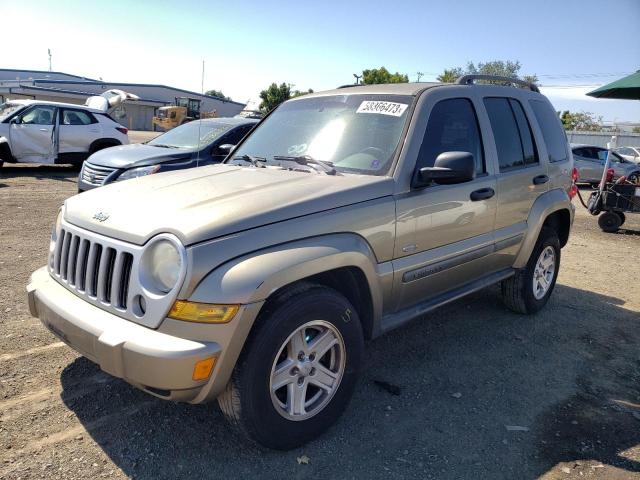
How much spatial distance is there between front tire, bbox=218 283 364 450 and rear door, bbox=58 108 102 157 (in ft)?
40.7

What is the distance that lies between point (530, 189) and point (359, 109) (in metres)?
1.82

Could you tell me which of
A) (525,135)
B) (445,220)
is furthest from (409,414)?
(525,135)

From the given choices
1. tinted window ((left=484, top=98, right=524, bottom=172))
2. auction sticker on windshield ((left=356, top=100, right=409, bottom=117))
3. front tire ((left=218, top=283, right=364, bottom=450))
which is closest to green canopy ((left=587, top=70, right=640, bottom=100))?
tinted window ((left=484, top=98, right=524, bottom=172))

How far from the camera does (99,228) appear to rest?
2697mm

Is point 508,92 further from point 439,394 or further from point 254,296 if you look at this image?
point 254,296

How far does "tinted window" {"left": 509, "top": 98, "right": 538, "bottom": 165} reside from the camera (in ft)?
14.8

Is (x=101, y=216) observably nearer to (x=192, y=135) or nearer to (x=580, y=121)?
(x=192, y=135)

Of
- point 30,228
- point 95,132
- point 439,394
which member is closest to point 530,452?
point 439,394

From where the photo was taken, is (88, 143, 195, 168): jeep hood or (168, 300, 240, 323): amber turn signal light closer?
(168, 300, 240, 323): amber turn signal light

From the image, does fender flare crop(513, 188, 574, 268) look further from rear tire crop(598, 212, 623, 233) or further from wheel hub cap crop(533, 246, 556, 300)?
rear tire crop(598, 212, 623, 233)

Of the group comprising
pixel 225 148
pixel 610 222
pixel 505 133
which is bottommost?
pixel 610 222

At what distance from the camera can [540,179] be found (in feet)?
15.1

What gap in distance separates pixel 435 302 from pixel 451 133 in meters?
1.23

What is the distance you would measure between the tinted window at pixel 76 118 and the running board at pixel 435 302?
12195 mm
